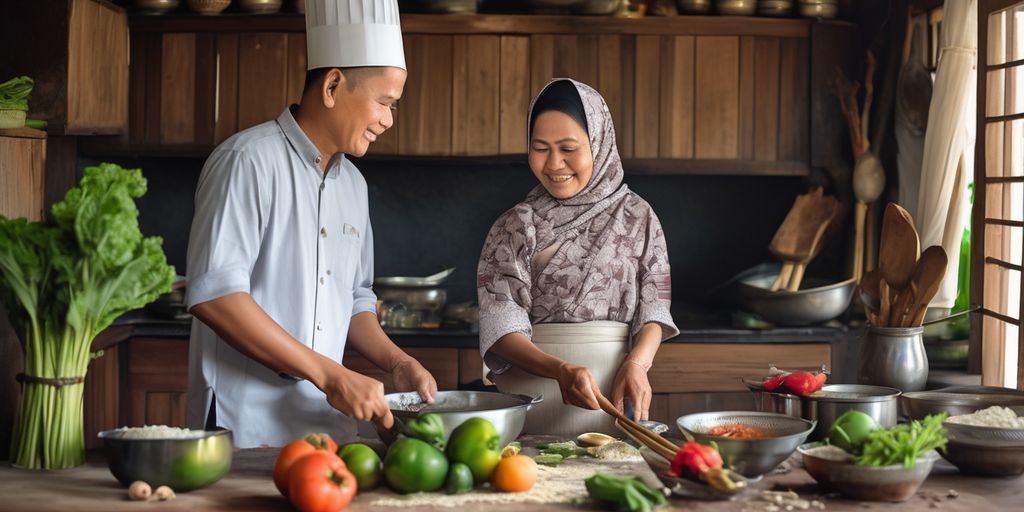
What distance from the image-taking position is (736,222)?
4.78 metres

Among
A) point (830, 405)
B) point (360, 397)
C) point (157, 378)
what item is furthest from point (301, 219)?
point (157, 378)

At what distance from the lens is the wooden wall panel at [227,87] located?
14.3 feet

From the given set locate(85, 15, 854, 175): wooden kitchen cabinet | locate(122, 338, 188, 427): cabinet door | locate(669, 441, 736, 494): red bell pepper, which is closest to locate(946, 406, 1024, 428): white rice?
locate(669, 441, 736, 494): red bell pepper

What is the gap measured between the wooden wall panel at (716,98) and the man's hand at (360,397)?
2631mm

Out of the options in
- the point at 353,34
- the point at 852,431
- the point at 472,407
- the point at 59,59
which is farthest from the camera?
the point at 59,59

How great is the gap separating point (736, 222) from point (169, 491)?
339 centimetres

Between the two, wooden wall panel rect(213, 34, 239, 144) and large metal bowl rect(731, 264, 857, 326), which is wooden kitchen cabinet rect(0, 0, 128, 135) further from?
large metal bowl rect(731, 264, 857, 326)

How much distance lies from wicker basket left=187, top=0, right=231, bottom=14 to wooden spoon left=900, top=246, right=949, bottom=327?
2945 millimetres

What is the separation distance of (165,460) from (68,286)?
0.37m

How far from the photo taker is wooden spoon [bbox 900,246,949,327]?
2476mm

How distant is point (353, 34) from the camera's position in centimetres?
247

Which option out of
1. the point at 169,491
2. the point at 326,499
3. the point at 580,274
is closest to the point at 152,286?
the point at 169,491

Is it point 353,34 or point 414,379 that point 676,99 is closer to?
point 353,34

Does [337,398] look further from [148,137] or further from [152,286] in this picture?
[148,137]
